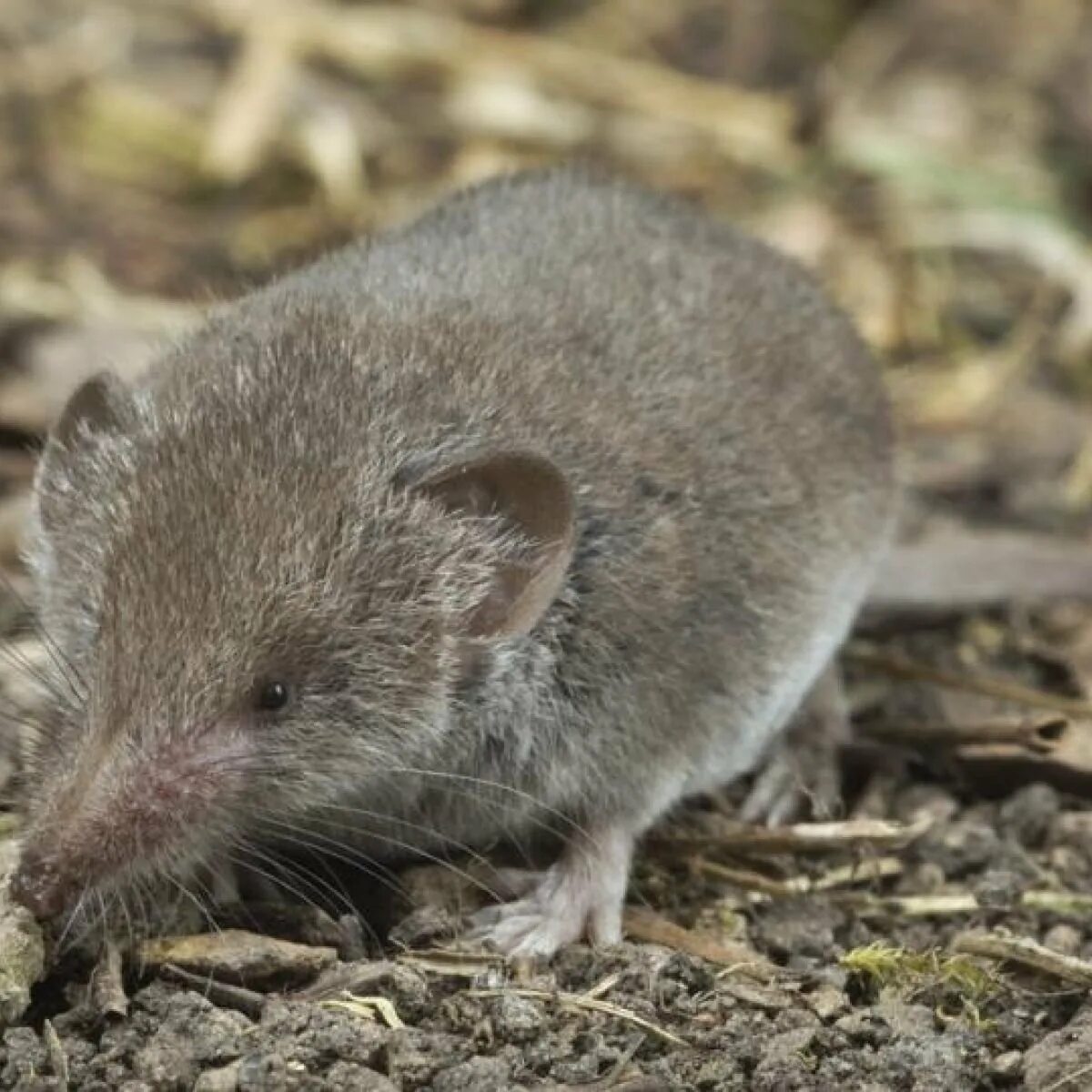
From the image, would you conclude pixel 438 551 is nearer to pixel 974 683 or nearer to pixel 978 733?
pixel 978 733

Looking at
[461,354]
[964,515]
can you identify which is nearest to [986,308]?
[964,515]

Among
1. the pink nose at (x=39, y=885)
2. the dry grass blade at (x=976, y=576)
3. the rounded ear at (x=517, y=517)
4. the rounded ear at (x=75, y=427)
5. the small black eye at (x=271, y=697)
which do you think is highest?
the rounded ear at (x=75, y=427)

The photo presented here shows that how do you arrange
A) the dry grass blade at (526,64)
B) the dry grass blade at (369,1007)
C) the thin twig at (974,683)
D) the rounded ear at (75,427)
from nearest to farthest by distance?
the dry grass blade at (369,1007), the rounded ear at (75,427), the thin twig at (974,683), the dry grass blade at (526,64)

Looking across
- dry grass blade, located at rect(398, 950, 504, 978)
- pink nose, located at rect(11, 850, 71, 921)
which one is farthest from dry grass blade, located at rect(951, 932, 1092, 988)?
pink nose, located at rect(11, 850, 71, 921)

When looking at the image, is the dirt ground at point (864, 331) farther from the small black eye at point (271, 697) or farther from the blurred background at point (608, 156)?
the small black eye at point (271, 697)

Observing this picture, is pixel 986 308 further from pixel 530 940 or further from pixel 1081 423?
pixel 530 940

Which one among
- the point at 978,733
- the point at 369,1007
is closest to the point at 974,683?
the point at 978,733

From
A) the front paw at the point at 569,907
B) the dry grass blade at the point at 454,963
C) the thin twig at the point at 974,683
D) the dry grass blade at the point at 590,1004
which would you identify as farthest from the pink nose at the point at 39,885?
the thin twig at the point at 974,683

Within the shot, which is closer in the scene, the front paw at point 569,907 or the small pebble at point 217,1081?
the small pebble at point 217,1081
